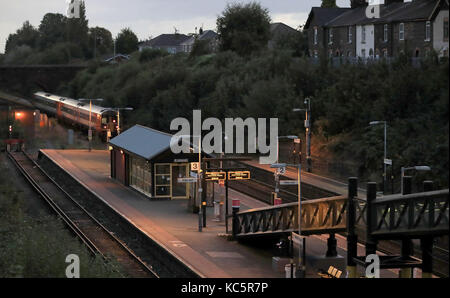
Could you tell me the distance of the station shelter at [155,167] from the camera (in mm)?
37312

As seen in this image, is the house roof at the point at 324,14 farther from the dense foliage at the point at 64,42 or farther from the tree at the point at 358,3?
the dense foliage at the point at 64,42

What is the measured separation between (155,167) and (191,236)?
947 cm

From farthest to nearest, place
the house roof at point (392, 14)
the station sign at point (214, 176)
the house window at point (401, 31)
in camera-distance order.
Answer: the house window at point (401, 31) < the house roof at point (392, 14) < the station sign at point (214, 176)

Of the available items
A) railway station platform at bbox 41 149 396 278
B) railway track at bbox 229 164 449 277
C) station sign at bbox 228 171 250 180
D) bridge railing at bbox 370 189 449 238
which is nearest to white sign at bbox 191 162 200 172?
station sign at bbox 228 171 250 180

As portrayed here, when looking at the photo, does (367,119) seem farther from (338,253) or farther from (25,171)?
(338,253)

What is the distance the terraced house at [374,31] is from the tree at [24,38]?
8902 cm

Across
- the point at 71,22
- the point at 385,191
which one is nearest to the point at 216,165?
the point at 385,191

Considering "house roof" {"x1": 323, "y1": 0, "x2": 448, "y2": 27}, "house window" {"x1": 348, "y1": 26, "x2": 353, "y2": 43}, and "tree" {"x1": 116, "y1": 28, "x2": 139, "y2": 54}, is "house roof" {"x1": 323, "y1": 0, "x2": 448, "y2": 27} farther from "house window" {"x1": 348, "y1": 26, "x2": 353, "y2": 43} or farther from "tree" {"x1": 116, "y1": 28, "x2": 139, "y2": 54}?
"tree" {"x1": 116, "y1": 28, "x2": 139, "y2": 54}

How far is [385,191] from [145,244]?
15.8m

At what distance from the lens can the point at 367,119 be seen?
170ft

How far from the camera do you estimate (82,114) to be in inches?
2808

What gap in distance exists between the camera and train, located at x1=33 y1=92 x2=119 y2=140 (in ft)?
216

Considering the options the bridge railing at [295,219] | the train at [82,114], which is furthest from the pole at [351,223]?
the train at [82,114]

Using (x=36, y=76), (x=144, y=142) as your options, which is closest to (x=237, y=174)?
(x=144, y=142)
